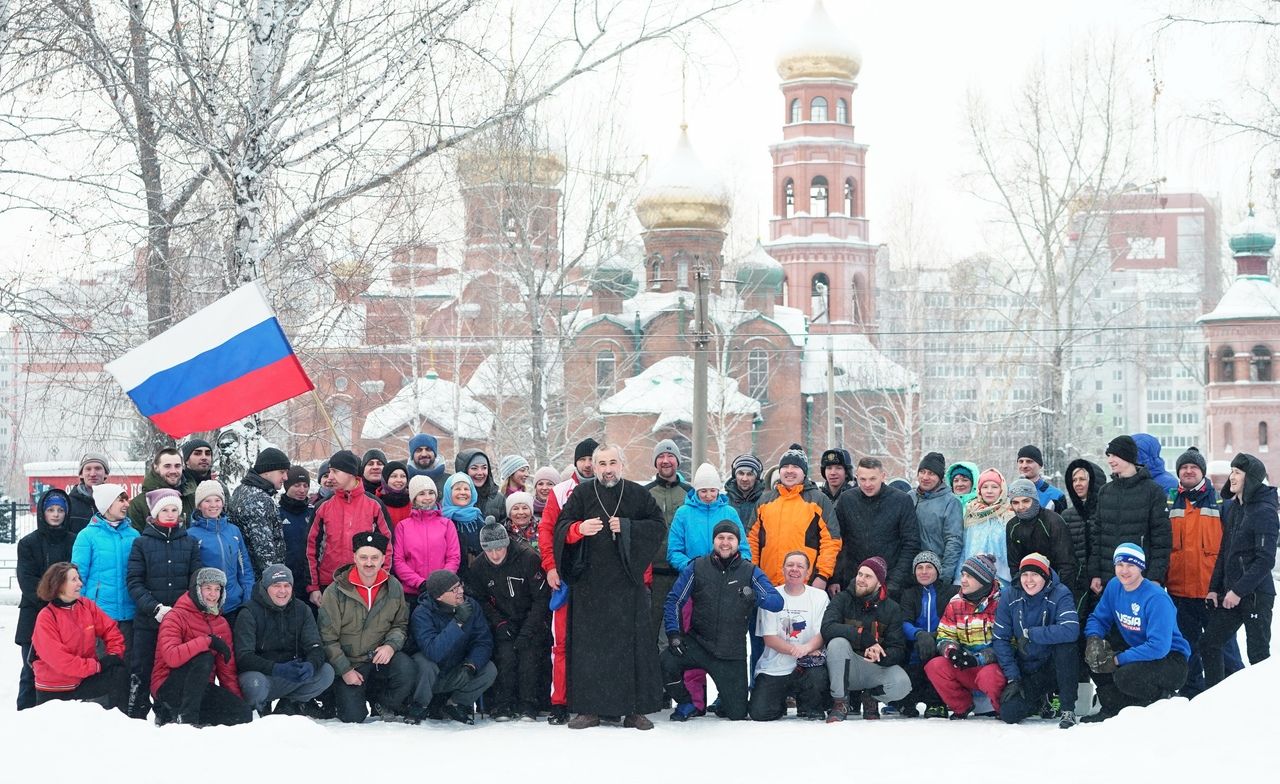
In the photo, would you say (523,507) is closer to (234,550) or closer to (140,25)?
(234,550)

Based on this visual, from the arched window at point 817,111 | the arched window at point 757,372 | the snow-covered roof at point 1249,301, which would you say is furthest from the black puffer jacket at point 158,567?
→ the arched window at point 817,111

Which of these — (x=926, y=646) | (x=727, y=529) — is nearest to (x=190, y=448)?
(x=727, y=529)

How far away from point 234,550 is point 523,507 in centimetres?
181

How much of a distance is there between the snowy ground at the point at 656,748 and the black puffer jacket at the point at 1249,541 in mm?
1390

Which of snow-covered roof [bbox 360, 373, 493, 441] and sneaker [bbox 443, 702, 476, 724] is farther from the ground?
snow-covered roof [bbox 360, 373, 493, 441]

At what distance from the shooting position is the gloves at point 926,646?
883 centimetres

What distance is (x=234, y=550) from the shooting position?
8.57 m

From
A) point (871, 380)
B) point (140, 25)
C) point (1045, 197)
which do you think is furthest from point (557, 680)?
point (871, 380)

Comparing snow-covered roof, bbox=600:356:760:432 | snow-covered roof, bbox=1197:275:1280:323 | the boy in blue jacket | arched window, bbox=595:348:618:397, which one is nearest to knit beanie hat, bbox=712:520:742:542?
the boy in blue jacket

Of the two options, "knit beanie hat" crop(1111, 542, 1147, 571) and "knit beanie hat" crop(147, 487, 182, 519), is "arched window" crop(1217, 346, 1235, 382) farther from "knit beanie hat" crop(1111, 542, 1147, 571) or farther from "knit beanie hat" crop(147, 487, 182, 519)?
"knit beanie hat" crop(147, 487, 182, 519)

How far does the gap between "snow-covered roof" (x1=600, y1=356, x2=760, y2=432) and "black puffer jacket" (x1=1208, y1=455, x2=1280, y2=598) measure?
30137 millimetres

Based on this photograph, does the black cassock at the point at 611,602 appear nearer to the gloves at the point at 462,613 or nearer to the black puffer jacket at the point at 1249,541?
the gloves at the point at 462,613

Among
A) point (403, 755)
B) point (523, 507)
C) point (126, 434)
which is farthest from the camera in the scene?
point (126, 434)

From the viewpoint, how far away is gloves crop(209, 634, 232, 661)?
819cm
